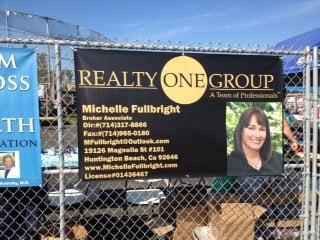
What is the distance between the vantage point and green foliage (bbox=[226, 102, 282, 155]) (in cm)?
411

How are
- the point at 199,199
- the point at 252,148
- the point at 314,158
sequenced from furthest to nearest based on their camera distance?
1. the point at 199,199
2. the point at 314,158
3. the point at 252,148

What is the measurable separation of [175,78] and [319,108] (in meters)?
1.57

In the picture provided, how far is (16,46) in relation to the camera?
3.72m

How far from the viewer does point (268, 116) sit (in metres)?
4.23

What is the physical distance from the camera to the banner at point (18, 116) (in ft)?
11.9

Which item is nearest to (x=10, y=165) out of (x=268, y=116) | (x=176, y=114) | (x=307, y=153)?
(x=176, y=114)

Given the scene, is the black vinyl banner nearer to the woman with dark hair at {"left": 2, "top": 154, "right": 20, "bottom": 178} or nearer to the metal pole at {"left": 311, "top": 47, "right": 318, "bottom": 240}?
the metal pole at {"left": 311, "top": 47, "right": 318, "bottom": 240}

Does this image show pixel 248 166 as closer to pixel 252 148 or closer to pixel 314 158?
pixel 252 148

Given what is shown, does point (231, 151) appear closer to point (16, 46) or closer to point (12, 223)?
point (16, 46)

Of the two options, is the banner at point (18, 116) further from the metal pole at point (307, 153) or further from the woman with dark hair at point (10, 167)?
the metal pole at point (307, 153)

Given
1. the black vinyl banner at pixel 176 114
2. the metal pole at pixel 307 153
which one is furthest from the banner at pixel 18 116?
the metal pole at pixel 307 153

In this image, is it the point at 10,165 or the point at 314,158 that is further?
the point at 314,158

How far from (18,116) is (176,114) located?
125 centimetres

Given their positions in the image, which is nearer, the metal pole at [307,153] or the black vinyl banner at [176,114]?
the black vinyl banner at [176,114]
